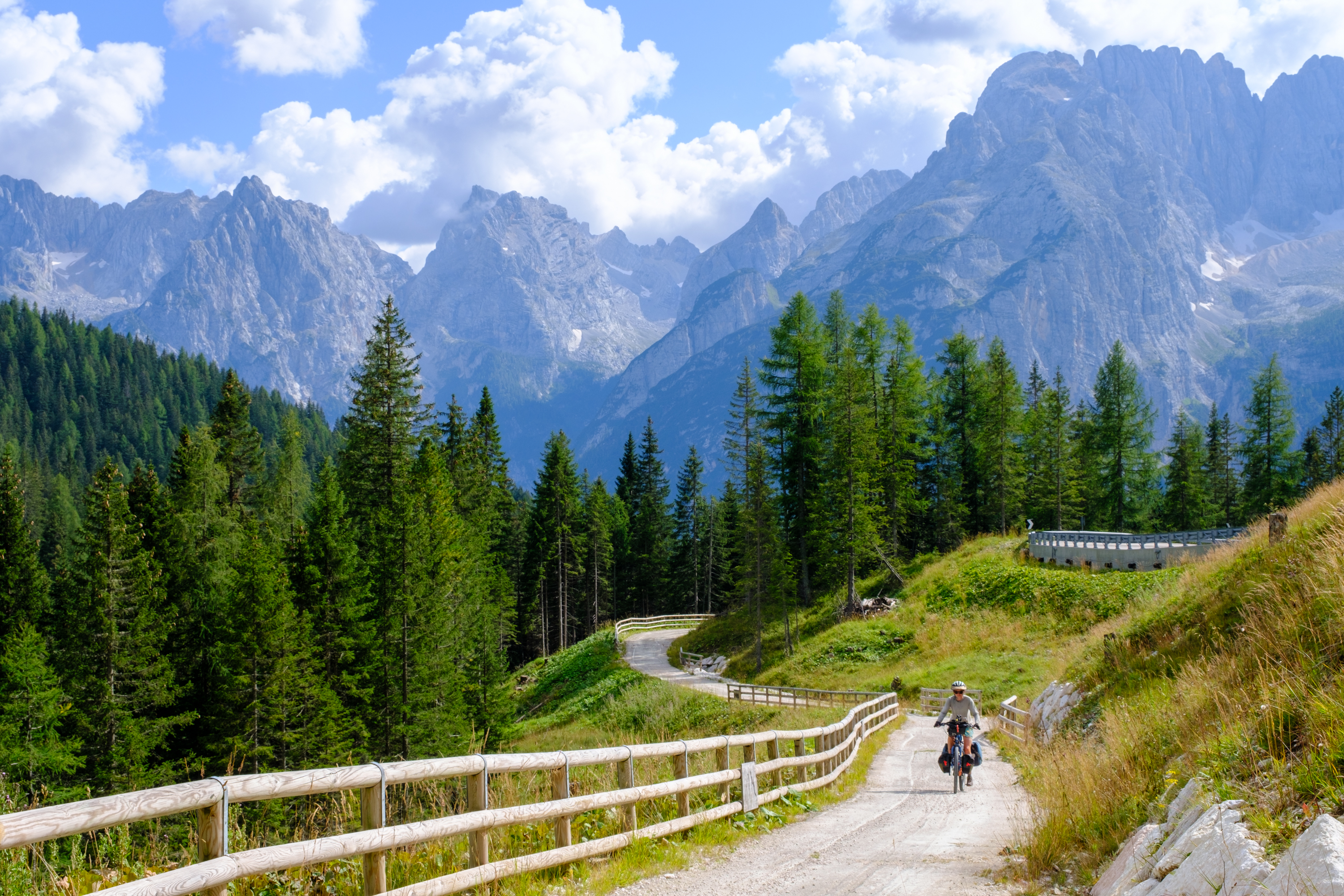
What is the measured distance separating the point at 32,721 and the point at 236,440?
17.8 m

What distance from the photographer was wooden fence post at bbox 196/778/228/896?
4434mm

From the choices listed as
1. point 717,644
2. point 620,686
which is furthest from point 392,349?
point 717,644

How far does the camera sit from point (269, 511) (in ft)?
138

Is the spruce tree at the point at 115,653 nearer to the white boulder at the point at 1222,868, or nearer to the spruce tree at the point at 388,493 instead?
the spruce tree at the point at 388,493

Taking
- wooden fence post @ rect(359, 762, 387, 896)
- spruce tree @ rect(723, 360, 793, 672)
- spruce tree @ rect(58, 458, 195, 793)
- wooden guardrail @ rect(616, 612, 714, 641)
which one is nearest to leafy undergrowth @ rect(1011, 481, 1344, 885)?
wooden fence post @ rect(359, 762, 387, 896)

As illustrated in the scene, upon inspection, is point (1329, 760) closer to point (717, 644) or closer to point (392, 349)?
point (392, 349)

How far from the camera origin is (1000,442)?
4859 centimetres

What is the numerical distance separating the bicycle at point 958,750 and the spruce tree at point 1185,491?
50531mm

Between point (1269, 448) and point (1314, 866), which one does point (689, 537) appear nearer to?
point (1269, 448)

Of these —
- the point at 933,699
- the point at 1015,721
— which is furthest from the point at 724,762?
the point at 933,699

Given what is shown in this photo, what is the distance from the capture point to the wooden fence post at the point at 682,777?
8820 millimetres

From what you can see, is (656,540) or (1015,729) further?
(656,540)

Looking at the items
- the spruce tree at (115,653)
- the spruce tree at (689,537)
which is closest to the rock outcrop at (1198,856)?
the spruce tree at (115,653)

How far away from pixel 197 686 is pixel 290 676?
807cm
